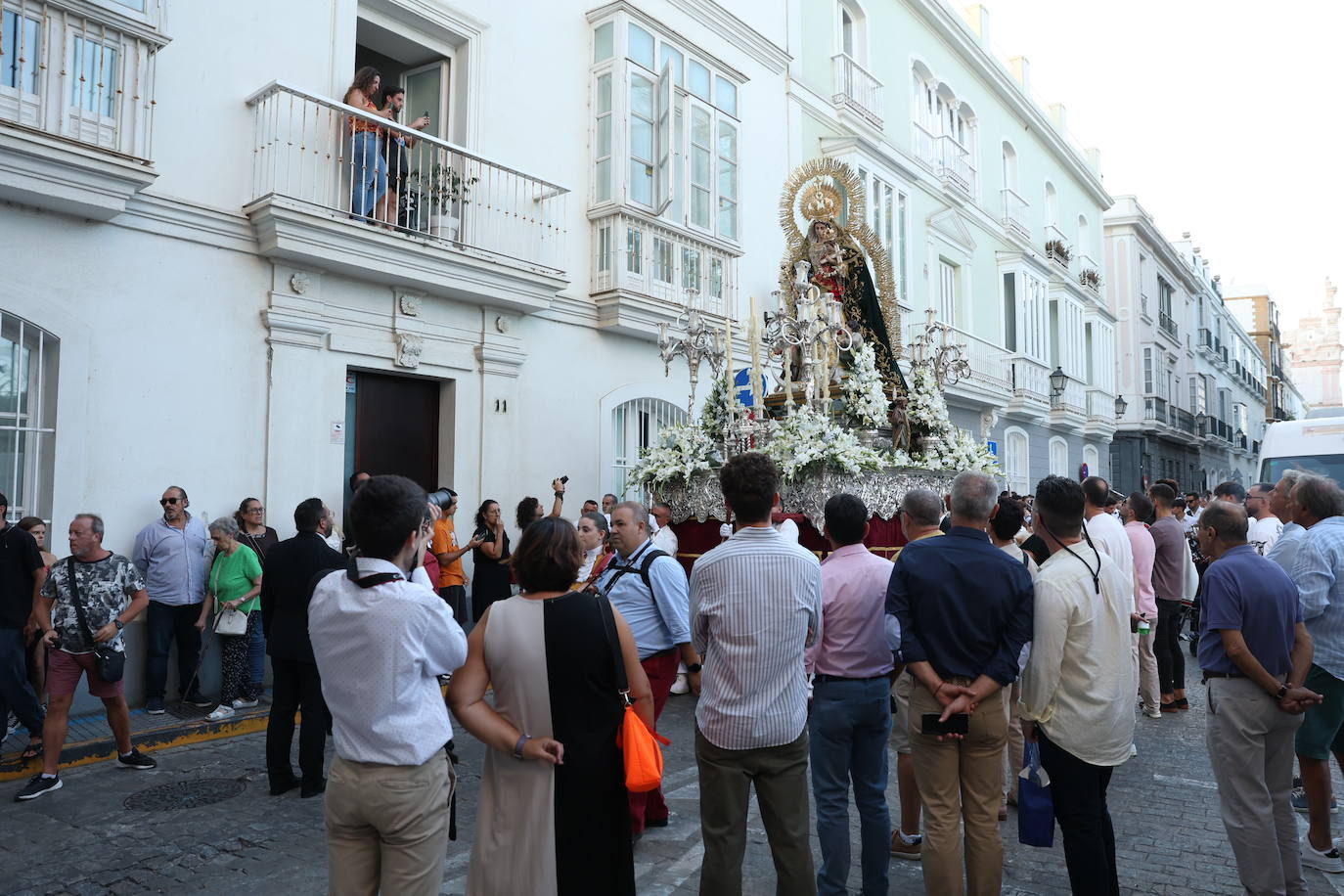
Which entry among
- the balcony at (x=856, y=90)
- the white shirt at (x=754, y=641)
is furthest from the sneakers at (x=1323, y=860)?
the balcony at (x=856, y=90)

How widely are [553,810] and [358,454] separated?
7174 mm

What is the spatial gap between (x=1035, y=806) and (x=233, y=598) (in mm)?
6224

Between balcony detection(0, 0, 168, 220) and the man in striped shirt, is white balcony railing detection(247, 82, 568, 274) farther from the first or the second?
the man in striped shirt

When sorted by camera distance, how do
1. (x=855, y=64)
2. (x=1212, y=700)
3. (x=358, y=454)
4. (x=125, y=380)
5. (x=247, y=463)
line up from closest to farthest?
(x=1212, y=700)
(x=125, y=380)
(x=247, y=463)
(x=358, y=454)
(x=855, y=64)

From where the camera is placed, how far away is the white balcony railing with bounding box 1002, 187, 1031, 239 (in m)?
22.1

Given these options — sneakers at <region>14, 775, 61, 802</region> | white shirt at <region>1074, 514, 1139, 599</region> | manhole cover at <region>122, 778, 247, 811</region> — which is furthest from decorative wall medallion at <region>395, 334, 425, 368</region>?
white shirt at <region>1074, 514, 1139, 599</region>

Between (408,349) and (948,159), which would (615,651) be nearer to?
(408,349)

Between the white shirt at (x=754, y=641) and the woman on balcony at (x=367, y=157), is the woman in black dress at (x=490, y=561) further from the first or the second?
the white shirt at (x=754, y=641)

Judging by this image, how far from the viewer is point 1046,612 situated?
142 inches

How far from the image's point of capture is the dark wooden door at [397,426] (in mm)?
9445

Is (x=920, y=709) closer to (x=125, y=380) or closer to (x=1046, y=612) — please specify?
(x=1046, y=612)

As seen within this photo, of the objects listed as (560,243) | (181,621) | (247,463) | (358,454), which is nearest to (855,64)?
(560,243)

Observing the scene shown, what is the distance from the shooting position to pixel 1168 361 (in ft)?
110

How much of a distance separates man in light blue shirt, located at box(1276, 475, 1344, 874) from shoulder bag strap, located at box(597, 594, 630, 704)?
334cm
